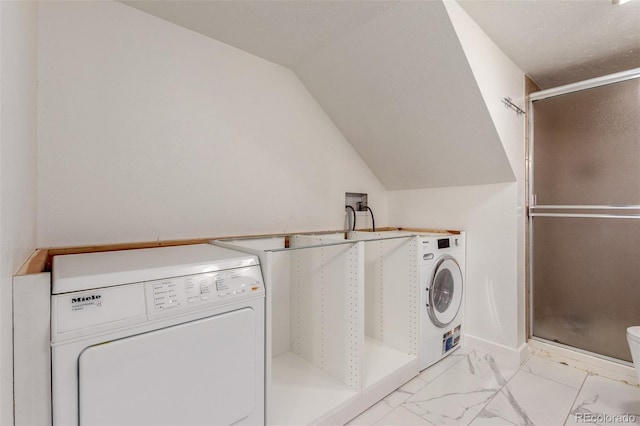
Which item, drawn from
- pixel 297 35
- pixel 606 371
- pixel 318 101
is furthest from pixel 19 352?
pixel 606 371

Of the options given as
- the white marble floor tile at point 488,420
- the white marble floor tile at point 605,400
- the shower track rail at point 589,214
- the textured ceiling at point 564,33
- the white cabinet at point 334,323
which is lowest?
the white marble floor tile at point 605,400

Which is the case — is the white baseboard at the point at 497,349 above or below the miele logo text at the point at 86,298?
below

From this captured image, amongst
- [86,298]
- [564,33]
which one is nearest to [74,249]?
[86,298]

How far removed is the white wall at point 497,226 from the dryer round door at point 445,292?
20cm

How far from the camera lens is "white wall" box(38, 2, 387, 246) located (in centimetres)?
150

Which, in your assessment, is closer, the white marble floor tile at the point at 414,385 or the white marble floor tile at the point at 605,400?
the white marble floor tile at the point at 605,400

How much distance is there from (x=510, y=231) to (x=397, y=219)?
1.07 metres

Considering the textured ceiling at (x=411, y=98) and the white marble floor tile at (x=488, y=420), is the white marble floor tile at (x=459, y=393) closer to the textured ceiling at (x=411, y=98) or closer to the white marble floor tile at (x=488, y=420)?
the white marble floor tile at (x=488, y=420)

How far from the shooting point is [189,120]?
191 centimetres

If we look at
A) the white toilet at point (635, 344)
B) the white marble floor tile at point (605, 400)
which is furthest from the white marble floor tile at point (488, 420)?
the white toilet at point (635, 344)

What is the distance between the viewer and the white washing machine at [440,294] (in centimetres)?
223

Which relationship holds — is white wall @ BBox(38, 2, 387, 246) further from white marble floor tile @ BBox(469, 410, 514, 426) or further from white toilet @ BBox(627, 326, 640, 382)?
white toilet @ BBox(627, 326, 640, 382)

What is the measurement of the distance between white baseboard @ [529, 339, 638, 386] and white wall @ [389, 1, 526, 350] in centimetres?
20

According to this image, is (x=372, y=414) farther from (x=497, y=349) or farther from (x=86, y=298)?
(x=86, y=298)
